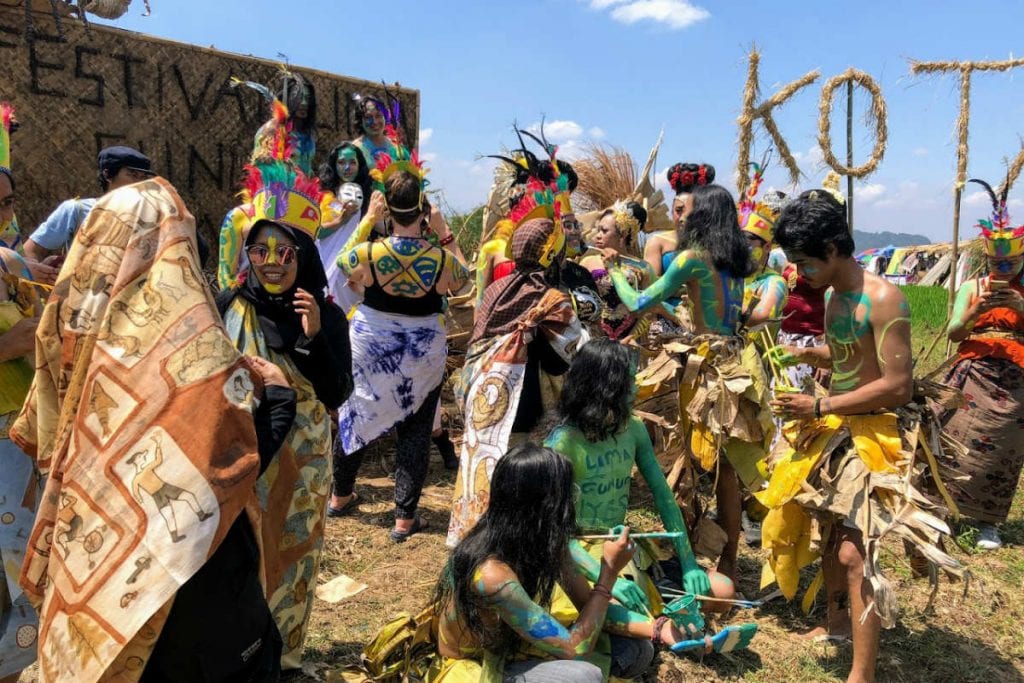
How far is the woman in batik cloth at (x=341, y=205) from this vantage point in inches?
233

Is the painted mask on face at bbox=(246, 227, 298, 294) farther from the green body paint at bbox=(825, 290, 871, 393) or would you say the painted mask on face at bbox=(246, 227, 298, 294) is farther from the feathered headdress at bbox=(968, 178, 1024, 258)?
the feathered headdress at bbox=(968, 178, 1024, 258)

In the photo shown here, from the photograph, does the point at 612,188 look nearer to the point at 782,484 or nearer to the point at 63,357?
the point at 782,484

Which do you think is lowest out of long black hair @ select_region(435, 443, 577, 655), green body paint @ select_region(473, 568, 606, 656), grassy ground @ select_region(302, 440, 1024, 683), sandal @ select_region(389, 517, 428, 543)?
grassy ground @ select_region(302, 440, 1024, 683)

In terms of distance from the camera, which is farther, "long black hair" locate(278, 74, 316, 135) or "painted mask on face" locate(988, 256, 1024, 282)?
"long black hair" locate(278, 74, 316, 135)

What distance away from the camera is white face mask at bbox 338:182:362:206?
20.2ft

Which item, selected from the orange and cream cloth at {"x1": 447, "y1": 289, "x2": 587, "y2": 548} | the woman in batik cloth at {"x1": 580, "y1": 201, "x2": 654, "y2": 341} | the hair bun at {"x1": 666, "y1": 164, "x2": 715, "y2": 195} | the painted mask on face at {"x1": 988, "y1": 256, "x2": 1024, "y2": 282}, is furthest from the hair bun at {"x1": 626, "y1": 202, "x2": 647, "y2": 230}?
the painted mask on face at {"x1": 988, "y1": 256, "x2": 1024, "y2": 282}

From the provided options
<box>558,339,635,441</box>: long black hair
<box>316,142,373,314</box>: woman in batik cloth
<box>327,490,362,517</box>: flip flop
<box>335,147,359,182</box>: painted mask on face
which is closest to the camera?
<box>558,339,635,441</box>: long black hair

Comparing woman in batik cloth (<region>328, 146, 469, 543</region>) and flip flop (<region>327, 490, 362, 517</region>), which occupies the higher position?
woman in batik cloth (<region>328, 146, 469, 543</region>)

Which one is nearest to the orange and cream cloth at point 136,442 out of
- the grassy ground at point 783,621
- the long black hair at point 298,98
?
the grassy ground at point 783,621

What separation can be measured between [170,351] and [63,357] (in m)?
0.34

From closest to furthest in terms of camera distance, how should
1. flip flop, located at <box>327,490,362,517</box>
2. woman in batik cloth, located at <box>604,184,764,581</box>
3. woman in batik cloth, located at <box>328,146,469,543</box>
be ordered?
1. woman in batik cloth, located at <box>604,184,764,581</box>
2. woman in batik cloth, located at <box>328,146,469,543</box>
3. flip flop, located at <box>327,490,362,517</box>

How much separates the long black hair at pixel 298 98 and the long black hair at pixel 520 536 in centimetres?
507

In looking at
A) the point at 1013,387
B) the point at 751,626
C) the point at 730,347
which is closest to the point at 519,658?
the point at 751,626

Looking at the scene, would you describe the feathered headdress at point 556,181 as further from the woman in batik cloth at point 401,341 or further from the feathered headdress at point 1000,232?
the feathered headdress at point 1000,232
